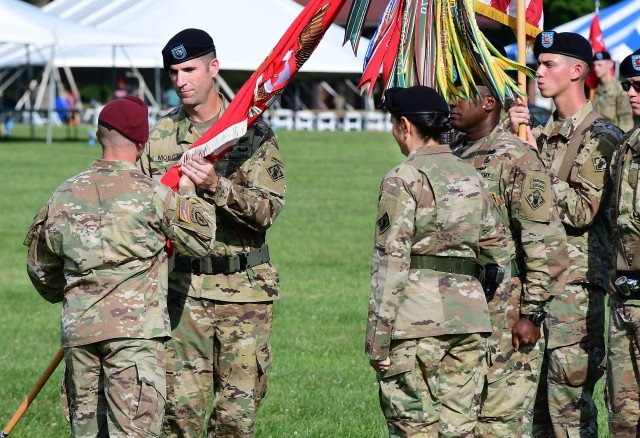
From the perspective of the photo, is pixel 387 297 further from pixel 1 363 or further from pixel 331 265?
pixel 331 265

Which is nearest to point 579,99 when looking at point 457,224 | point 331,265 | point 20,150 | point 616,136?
point 616,136

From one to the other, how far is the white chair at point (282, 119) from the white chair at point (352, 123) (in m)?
2.43

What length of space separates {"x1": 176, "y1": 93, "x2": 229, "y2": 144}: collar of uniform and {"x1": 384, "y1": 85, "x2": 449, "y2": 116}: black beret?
1586 mm

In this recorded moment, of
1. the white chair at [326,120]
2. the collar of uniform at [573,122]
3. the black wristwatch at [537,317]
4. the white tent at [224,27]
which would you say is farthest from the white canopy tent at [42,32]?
the black wristwatch at [537,317]

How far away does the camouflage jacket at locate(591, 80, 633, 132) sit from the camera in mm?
18062

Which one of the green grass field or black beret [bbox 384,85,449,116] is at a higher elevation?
black beret [bbox 384,85,449,116]

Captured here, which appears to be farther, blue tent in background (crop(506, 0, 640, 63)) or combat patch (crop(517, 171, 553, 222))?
blue tent in background (crop(506, 0, 640, 63))

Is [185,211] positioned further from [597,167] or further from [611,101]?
[611,101]

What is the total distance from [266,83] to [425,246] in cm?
161

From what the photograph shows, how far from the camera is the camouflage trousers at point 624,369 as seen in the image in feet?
21.6

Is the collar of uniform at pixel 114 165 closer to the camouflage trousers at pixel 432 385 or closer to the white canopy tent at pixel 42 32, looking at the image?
the camouflage trousers at pixel 432 385

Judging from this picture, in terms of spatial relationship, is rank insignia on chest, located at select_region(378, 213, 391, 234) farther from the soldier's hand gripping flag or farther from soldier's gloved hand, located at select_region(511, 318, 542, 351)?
soldier's gloved hand, located at select_region(511, 318, 542, 351)

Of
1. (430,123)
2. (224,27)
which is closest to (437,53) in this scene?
(430,123)

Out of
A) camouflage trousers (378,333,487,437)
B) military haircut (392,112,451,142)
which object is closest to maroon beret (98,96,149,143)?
military haircut (392,112,451,142)
